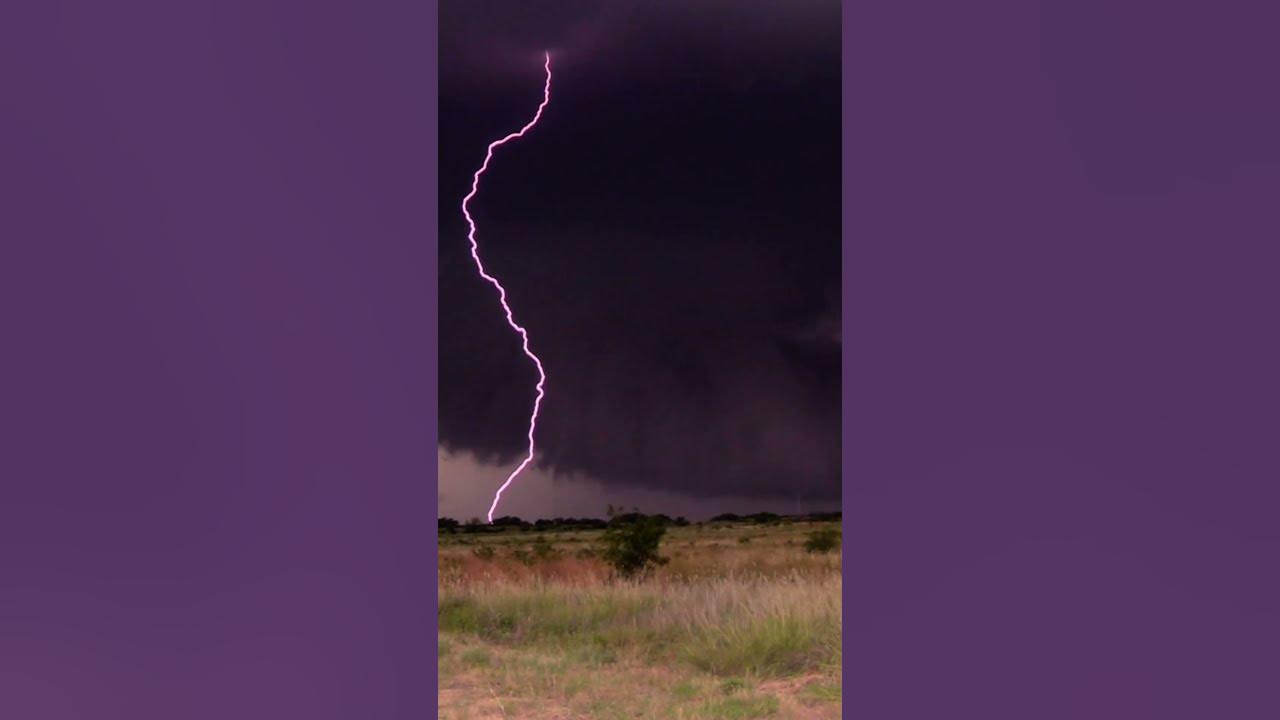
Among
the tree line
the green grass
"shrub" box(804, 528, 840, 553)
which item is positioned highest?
the tree line

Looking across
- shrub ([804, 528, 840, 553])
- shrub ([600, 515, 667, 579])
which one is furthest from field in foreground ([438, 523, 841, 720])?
shrub ([804, 528, 840, 553])

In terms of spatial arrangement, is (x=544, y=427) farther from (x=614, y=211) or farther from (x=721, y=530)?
(x=721, y=530)

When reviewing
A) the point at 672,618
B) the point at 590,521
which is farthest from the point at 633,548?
the point at 672,618

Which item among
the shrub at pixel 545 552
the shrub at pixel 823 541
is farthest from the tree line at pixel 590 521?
the shrub at pixel 823 541

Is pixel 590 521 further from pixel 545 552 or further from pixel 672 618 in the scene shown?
pixel 545 552

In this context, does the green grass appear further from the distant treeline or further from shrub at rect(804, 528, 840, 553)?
shrub at rect(804, 528, 840, 553)

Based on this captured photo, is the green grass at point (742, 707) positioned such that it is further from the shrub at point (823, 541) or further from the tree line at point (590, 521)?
the shrub at point (823, 541)
